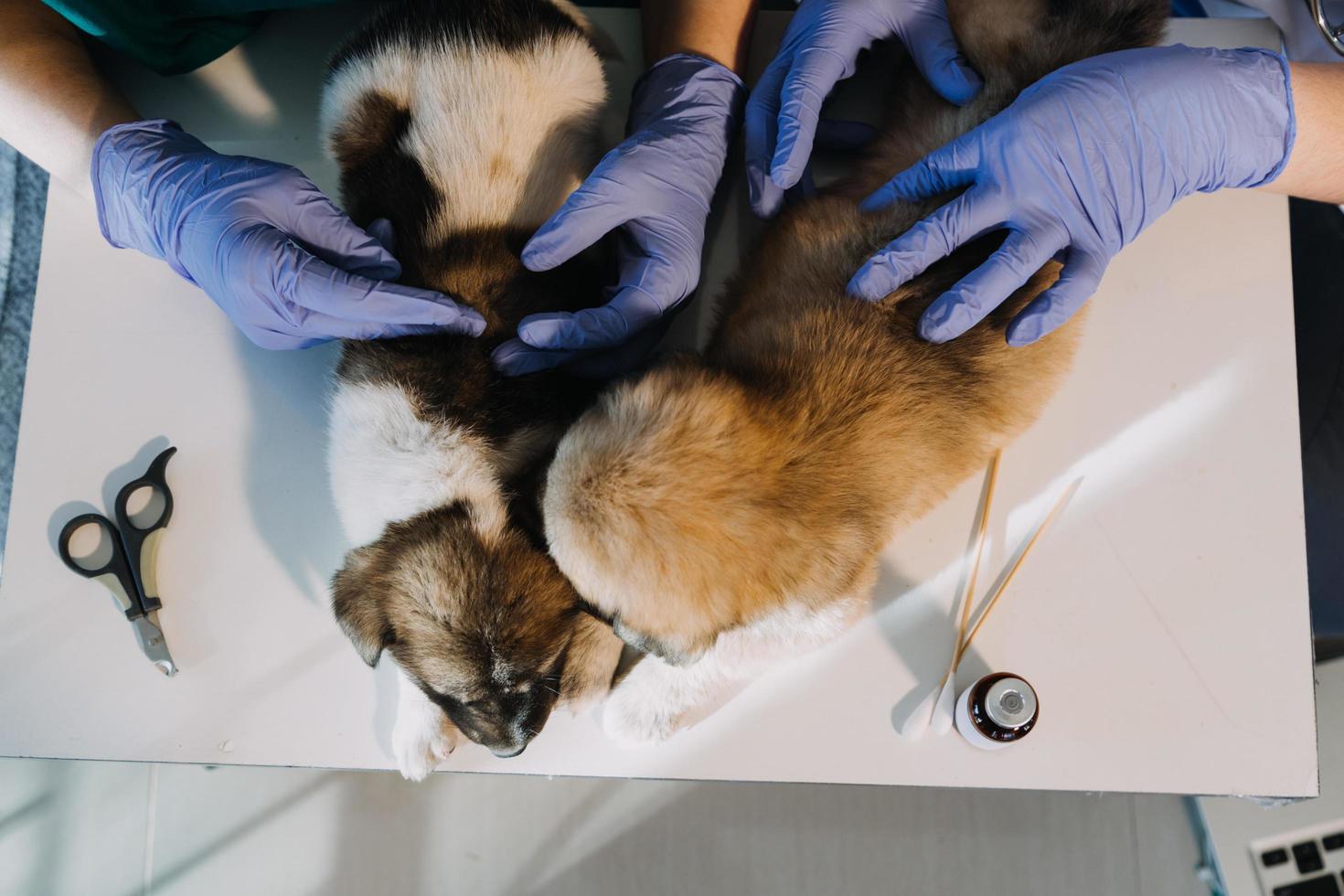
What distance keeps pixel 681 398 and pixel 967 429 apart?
0.44m

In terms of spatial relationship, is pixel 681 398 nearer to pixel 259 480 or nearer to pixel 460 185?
pixel 460 185

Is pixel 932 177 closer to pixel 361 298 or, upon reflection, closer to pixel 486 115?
pixel 486 115

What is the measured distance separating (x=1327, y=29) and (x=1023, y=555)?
932mm

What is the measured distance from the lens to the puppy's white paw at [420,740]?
125 centimetres

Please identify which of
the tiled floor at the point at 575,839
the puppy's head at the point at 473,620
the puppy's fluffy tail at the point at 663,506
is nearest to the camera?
the puppy's fluffy tail at the point at 663,506

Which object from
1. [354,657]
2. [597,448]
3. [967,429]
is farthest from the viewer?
[354,657]

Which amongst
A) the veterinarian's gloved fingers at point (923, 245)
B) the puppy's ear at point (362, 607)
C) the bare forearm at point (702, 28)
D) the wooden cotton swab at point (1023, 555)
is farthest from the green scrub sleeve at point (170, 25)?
the wooden cotton swab at point (1023, 555)

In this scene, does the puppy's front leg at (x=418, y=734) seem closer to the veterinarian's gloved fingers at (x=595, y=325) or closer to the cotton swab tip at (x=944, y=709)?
the veterinarian's gloved fingers at (x=595, y=325)

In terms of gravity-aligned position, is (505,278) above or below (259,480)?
above

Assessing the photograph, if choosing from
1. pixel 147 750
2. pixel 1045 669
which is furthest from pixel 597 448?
pixel 147 750

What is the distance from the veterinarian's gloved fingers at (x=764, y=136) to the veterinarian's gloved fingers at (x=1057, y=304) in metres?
0.43

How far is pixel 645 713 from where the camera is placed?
3.99ft

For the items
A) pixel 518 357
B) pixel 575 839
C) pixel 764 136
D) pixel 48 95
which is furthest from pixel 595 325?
pixel 575 839

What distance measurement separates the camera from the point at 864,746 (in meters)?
1.23
